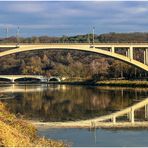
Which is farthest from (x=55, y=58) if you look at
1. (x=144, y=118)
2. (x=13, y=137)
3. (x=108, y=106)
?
(x=13, y=137)

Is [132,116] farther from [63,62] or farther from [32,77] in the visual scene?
[63,62]

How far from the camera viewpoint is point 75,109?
93.4 feet

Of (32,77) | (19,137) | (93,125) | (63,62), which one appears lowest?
(93,125)

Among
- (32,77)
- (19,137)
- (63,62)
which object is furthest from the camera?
(63,62)

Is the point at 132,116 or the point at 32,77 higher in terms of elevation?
the point at 32,77

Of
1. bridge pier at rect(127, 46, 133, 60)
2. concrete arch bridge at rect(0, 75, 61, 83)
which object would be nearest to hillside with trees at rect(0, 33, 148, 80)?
concrete arch bridge at rect(0, 75, 61, 83)

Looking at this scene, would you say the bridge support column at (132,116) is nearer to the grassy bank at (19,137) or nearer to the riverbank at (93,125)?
the riverbank at (93,125)

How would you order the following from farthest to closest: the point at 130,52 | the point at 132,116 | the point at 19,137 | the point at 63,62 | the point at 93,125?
the point at 63,62 → the point at 130,52 → the point at 132,116 → the point at 93,125 → the point at 19,137

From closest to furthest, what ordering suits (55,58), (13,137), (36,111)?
(13,137), (36,111), (55,58)

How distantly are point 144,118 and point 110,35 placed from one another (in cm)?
9183

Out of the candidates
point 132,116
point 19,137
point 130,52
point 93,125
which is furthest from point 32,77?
point 19,137

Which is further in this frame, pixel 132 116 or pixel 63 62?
pixel 63 62

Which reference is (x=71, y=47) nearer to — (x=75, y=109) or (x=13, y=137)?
(x=75, y=109)

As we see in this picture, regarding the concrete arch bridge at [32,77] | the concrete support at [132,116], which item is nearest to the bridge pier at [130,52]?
the concrete support at [132,116]
